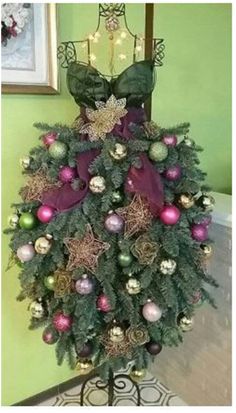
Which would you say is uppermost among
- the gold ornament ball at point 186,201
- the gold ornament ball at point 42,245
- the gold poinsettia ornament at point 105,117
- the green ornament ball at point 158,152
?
the gold poinsettia ornament at point 105,117

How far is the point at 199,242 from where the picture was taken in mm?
934

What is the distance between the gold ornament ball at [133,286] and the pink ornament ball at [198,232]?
191 millimetres

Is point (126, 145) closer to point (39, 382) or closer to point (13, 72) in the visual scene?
point (13, 72)

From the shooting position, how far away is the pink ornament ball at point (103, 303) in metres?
0.87

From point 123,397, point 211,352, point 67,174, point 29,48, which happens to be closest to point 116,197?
point 67,174

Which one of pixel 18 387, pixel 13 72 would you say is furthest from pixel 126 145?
pixel 18 387

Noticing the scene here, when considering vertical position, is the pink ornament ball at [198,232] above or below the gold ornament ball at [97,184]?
below

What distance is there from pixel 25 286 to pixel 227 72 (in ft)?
4.82

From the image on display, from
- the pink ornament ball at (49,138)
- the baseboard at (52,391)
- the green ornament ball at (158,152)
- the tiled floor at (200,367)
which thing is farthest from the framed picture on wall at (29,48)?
the baseboard at (52,391)

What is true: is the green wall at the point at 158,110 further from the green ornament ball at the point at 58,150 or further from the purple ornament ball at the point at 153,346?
the purple ornament ball at the point at 153,346

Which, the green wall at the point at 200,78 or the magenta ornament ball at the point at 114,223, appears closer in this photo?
the magenta ornament ball at the point at 114,223

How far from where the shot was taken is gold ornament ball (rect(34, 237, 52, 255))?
88 centimetres

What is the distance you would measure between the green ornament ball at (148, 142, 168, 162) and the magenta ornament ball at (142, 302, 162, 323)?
1.16 feet

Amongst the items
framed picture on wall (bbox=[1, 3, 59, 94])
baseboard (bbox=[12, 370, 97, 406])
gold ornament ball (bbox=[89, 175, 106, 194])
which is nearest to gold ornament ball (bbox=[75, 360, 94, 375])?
baseboard (bbox=[12, 370, 97, 406])
